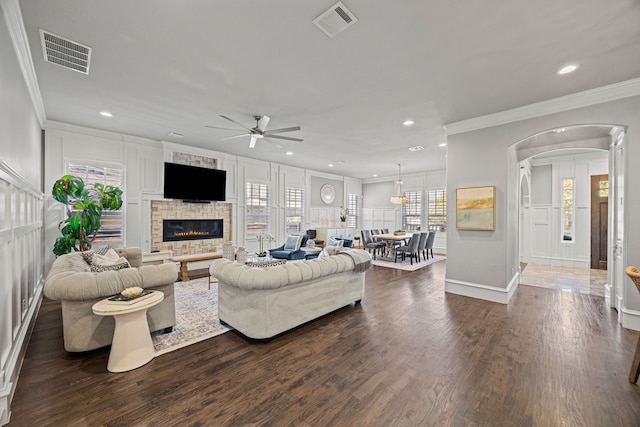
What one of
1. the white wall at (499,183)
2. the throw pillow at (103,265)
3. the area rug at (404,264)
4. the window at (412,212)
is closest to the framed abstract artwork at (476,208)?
the white wall at (499,183)

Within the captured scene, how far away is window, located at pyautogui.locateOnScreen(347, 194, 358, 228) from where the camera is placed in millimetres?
11742

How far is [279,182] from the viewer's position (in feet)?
28.5

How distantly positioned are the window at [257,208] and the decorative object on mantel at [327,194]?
2.82 meters

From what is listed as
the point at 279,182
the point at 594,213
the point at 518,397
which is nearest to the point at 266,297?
the point at 518,397

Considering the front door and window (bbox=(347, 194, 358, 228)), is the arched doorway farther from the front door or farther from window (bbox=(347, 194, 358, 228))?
window (bbox=(347, 194, 358, 228))

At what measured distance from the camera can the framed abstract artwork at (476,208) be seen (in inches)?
169

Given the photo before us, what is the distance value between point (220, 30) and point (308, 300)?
3.00 metres

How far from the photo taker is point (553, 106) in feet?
12.4

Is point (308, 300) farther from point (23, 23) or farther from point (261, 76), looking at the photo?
point (23, 23)

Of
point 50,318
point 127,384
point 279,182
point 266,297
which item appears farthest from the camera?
point 279,182

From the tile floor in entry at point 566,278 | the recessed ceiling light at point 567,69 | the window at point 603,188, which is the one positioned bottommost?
the tile floor in entry at point 566,278

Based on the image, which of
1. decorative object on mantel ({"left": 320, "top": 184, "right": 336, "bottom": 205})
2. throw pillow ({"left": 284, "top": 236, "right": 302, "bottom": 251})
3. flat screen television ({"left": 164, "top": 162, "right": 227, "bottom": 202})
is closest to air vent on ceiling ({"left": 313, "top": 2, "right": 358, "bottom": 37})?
throw pillow ({"left": 284, "top": 236, "right": 302, "bottom": 251})

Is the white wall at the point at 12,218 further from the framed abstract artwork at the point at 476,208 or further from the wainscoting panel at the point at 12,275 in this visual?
the framed abstract artwork at the point at 476,208

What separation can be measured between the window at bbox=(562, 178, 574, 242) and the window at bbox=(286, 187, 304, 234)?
24.9 feet
